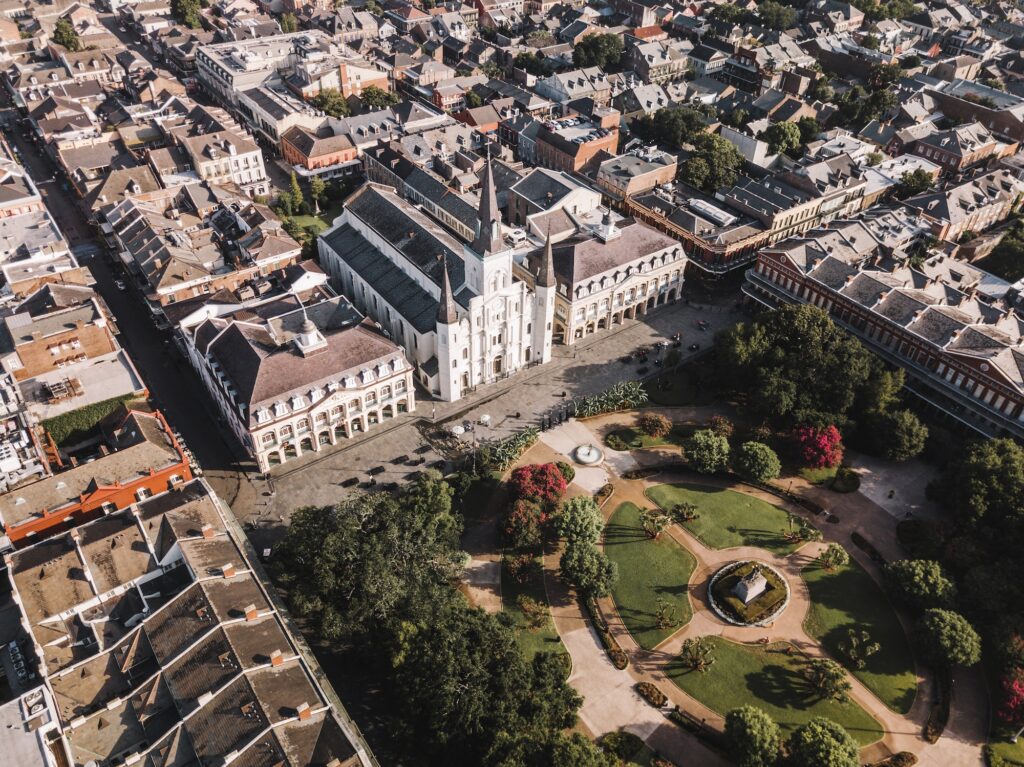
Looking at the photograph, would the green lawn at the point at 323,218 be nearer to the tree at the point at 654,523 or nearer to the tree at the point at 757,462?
the tree at the point at 654,523

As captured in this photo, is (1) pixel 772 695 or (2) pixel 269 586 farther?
(2) pixel 269 586

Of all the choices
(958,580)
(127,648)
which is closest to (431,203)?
(127,648)

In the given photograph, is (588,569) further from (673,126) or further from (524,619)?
(673,126)

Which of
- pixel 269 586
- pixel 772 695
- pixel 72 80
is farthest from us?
pixel 72 80

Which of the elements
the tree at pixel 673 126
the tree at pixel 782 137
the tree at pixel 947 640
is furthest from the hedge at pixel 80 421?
the tree at pixel 782 137

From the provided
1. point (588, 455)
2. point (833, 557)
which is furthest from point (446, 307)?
point (833, 557)

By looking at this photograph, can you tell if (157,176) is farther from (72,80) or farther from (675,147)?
(675,147)

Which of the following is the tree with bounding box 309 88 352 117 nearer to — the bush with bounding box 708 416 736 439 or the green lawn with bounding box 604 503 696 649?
the bush with bounding box 708 416 736 439

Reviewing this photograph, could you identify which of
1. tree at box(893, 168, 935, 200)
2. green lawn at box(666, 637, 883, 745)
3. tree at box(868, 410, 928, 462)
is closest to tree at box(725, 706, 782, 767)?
green lawn at box(666, 637, 883, 745)

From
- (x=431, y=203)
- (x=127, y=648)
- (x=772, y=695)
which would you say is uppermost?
(x=431, y=203)
